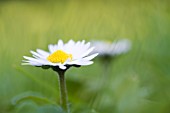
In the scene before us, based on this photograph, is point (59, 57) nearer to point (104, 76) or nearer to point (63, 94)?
point (63, 94)

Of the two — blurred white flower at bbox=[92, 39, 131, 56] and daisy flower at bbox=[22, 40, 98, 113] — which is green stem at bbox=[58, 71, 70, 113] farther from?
blurred white flower at bbox=[92, 39, 131, 56]

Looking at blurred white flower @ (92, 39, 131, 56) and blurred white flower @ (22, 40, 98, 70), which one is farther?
blurred white flower @ (92, 39, 131, 56)

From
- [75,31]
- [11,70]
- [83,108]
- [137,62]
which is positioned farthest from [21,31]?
[83,108]

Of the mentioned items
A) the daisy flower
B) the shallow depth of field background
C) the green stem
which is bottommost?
the green stem

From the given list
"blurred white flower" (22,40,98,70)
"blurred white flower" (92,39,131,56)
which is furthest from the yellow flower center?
"blurred white flower" (92,39,131,56)

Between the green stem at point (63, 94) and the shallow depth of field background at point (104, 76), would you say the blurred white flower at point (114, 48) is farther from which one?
the green stem at point (63, 94)

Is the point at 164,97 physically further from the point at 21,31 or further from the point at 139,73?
the point at 21,31

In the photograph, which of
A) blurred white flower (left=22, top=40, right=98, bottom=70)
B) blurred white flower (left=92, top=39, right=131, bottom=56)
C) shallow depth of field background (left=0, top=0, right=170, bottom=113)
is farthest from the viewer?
blurred white flower (left=92, top=39, right=131, bottom=56)

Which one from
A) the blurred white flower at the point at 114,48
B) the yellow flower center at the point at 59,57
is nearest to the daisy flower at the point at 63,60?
the yellow flower center at the point at 59,57
